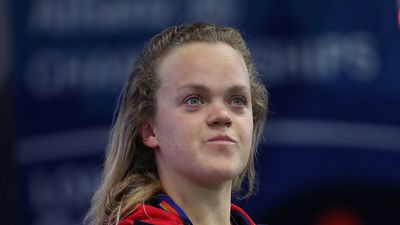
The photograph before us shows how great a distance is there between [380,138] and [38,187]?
1.49m

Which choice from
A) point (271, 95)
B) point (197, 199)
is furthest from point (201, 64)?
point (271, 95)

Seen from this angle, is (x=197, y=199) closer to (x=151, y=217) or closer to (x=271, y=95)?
(x=151, y=217)

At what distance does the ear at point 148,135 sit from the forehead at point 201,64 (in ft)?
0.44

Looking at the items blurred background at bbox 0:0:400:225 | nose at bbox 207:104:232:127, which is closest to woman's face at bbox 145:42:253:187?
nose at bbox 207:104:232:127

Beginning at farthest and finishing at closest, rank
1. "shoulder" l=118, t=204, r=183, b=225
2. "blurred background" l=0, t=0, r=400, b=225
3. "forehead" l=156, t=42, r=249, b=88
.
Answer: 1. "blurred background" l=0, t=0, r=400, b=225
2. "forehead" l=156, t=42, r=249, b=88
3. "shoulder" l=118, t=204, r=183, b=225

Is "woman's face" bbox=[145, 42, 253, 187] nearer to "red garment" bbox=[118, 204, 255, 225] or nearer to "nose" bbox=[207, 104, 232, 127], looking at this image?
"nose" bbox=[207, 104, 232, 127]

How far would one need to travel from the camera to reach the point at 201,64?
2863 mm

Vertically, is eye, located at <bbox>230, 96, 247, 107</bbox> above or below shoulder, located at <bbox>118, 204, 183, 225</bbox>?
above

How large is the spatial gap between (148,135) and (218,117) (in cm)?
25

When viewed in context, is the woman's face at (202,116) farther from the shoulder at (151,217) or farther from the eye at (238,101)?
the shoulder at (151,217)

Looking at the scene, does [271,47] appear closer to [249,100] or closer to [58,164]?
[58,164]

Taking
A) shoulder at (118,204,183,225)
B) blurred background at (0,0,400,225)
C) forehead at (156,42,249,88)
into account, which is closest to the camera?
shoulder at (118,204,183,225)

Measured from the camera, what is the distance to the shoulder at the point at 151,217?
108 inches

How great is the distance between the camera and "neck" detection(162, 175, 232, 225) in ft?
9.48
